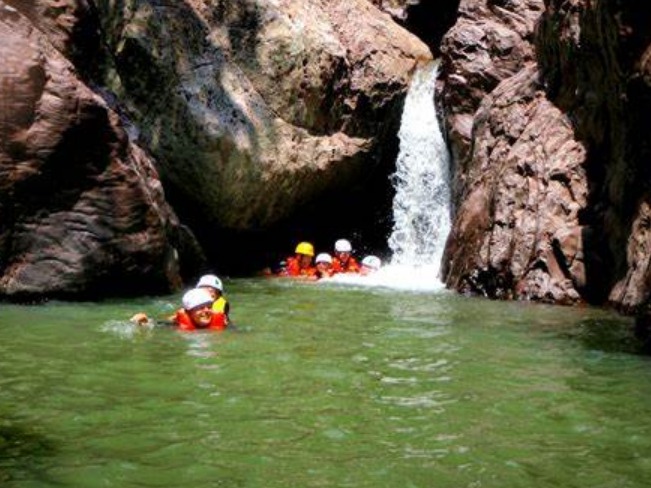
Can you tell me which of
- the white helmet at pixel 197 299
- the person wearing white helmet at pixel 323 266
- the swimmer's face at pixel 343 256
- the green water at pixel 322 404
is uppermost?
the swimmer's face at pixel 343 256

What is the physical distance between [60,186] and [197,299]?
348cm

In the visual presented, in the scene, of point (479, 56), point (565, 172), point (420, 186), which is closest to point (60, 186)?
point (565, 172)

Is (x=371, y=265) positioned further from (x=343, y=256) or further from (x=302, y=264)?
(x=302, y=264)

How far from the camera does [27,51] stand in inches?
483

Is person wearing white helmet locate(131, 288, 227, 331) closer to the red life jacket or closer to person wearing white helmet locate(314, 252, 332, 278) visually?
the red life jacket

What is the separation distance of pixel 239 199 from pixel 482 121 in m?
4.96

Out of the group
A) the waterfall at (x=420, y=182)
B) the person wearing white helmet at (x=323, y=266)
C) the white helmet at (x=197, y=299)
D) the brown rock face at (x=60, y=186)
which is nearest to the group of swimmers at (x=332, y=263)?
the person wearing white helmet at (x=323, y=266)

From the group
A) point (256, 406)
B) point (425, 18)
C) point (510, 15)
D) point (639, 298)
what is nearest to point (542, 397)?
point (256, 406)

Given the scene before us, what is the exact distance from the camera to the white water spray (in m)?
19.5

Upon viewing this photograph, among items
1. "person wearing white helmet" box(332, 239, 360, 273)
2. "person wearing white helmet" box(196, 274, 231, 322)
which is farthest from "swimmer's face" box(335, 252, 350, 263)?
"person wearing white helmet" box(196, 274, 231, 322)

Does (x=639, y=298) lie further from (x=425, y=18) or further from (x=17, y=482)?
(x=425, y=18)

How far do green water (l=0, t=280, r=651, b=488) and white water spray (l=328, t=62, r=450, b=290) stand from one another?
8589 millimetres

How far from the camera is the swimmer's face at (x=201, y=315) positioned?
9.98m

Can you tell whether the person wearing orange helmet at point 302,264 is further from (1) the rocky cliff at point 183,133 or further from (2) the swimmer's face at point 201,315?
(2) the swimmer's face at point 201,315
